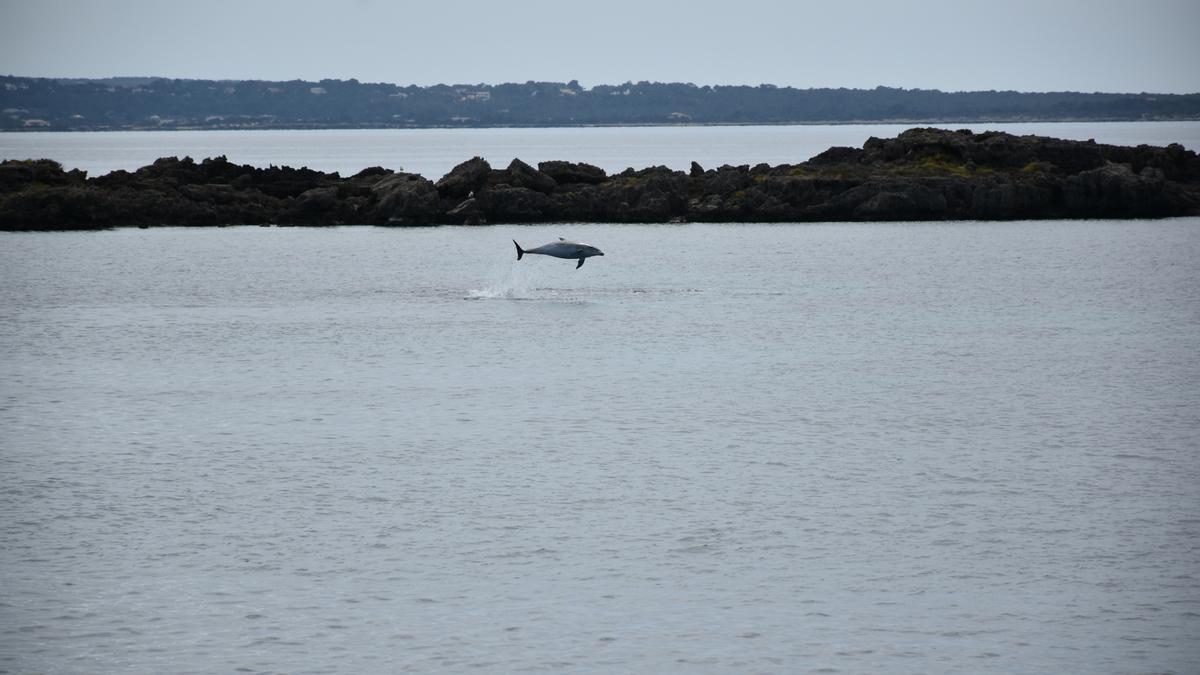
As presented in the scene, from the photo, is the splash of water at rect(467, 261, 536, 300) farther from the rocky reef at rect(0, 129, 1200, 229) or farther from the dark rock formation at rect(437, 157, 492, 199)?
the dark rock formation at rect(437, 157, 492, 199)

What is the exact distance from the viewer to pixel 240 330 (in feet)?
155

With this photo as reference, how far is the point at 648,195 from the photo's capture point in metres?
86.7

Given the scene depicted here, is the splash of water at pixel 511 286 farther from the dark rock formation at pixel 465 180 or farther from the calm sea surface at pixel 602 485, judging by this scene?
the dark rock formation at pixel 465 180

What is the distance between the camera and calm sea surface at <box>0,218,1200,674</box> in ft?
57.8

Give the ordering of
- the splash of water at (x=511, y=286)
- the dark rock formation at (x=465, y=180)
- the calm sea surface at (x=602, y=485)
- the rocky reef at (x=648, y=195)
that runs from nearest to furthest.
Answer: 1. the calm sea surface at (x=602, y=485)
2. the splash of water at (x=511, y=286)
3. the rocky reef at (x=648, y=195)
4. the dark rock formation at (x=465, y=180)

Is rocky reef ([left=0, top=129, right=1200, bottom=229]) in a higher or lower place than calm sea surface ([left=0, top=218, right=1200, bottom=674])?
higher

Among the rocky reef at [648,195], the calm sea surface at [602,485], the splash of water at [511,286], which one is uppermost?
the rocky reef at [648,195]

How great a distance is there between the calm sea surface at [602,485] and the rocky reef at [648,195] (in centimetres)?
3085

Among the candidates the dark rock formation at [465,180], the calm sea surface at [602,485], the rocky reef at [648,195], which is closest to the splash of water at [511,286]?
the calm sea surface at [602,485]

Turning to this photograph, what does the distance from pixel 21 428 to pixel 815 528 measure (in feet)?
59.0

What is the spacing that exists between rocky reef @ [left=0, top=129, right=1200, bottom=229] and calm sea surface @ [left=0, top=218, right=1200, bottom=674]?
1215 inches

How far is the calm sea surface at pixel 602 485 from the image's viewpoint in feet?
57.8

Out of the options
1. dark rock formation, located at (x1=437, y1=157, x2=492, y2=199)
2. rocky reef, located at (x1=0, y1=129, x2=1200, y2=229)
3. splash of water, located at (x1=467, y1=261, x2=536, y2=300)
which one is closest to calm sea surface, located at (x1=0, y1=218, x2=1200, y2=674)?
splash of water, located at (x1=467, y1=261, x2=536, y2=300)

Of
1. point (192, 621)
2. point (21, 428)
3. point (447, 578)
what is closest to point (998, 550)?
point (447, 578)
